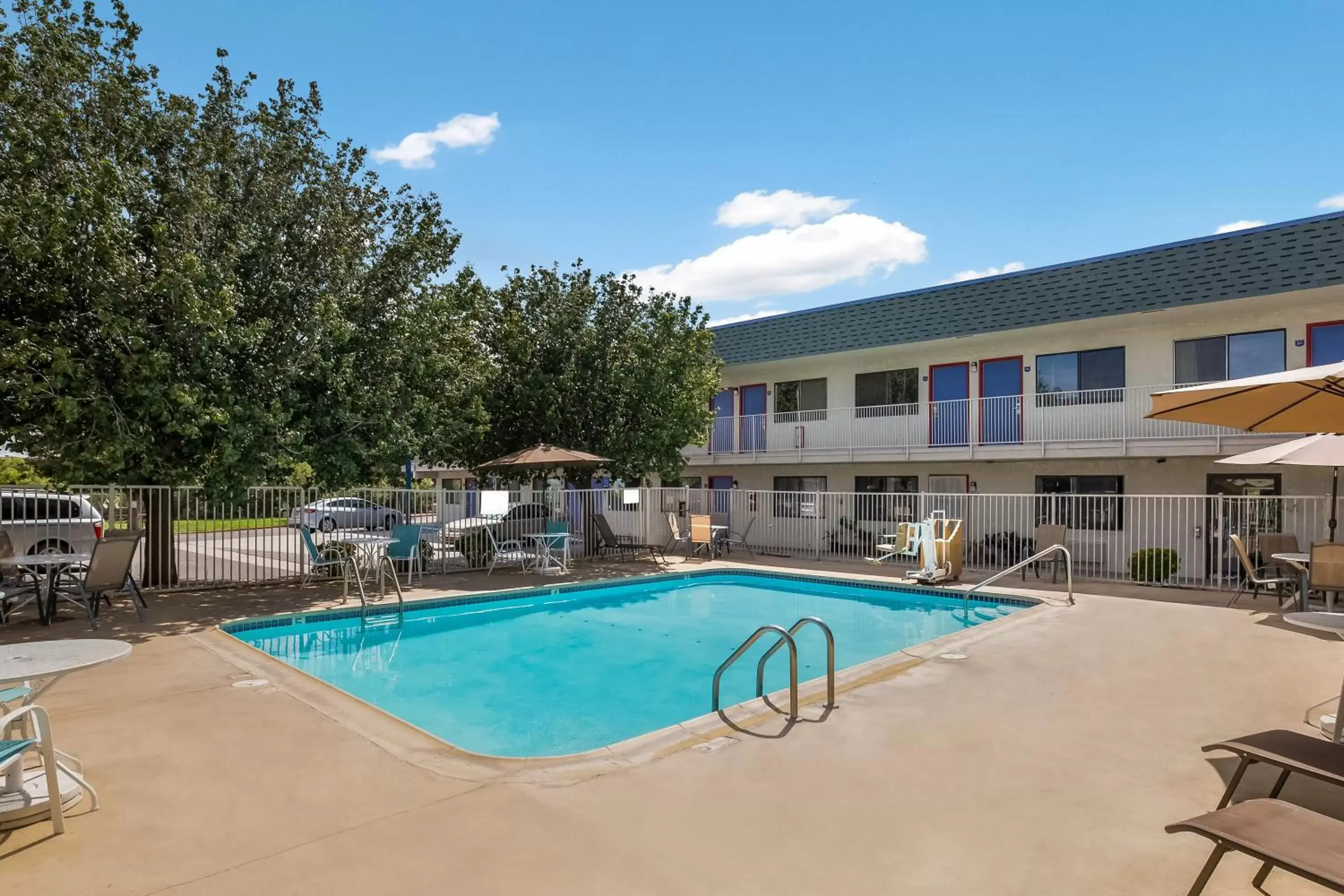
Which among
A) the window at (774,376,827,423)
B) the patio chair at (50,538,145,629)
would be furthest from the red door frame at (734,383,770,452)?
the patio chair at (50,538,145,629)

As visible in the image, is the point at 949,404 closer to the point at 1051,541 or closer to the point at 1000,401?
the point at 1000,401

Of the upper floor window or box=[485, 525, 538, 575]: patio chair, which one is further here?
the upper floor window

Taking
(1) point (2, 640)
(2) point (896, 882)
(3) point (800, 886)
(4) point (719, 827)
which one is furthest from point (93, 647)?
(1) point (2, 640)

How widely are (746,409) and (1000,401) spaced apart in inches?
323

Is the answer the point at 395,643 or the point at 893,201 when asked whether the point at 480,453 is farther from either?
the point at 893,201

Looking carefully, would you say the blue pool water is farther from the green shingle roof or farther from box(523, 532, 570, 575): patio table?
the green shingle roof

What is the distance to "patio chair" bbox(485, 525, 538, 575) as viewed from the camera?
15.1m

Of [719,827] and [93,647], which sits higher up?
[93,647]

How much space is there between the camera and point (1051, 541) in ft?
46.0

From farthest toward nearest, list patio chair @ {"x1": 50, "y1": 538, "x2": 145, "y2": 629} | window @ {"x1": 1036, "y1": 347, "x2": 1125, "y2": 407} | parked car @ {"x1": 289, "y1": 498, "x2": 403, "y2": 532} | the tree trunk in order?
window @ {"x1": 1036, "y1": 347, "x2": 1125, "y2": 407}, parked car @ {"x1": 289, "y1": 498, "x2": 403, "y2": 532}, the tree trunk, patio chair @ {"x1": 50, "y1": 538, "x2": 145, "y2": 629}

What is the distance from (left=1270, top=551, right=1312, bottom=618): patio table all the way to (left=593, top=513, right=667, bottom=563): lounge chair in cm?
1084

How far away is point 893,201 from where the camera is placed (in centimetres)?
1580

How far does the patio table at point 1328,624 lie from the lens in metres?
4.91

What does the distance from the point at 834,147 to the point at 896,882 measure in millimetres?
13220
